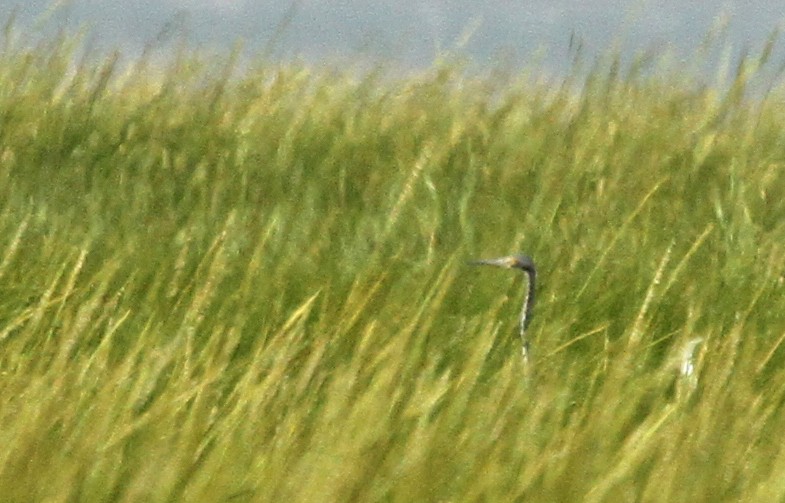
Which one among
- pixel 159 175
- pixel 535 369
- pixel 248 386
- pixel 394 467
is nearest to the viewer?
pixel 394 467

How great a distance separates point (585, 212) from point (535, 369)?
0.98 m

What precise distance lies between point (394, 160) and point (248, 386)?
2.02 m

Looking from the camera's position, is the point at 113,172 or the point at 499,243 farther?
the point at 113,172

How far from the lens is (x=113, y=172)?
4094mm

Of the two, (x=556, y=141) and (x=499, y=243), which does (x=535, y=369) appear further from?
(x=556, y=141)

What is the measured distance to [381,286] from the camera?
9.91 ft

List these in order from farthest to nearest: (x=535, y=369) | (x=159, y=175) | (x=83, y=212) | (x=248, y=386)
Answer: (x=159, y=175) → (x=83, y=212) → (x=535, y=369) → (x=248, y=386)

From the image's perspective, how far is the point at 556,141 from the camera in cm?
443

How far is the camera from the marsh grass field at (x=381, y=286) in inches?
80.4

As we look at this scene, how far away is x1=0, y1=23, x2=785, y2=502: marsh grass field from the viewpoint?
6.70ft

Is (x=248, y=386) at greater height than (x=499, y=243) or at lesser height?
greater

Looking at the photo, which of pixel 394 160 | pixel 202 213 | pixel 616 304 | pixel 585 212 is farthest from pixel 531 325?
pixel 394 160

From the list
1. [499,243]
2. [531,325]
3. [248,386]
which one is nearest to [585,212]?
[499,243]

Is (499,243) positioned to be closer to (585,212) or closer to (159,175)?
(585,212)
